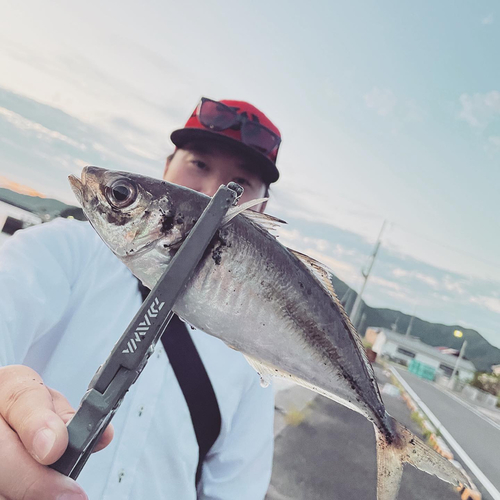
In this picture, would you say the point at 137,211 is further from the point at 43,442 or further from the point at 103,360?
the point at 103,360

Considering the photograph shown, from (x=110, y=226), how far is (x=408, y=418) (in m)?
16.0

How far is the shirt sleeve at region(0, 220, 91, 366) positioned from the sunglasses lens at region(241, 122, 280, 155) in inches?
51.8

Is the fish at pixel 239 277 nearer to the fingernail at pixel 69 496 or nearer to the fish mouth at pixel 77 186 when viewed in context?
the fish mouth at pixel 77 186

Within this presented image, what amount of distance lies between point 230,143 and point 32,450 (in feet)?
6.34

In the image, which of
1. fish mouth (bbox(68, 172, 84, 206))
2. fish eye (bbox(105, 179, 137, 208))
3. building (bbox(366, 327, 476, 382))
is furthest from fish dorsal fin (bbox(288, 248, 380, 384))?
building (bbox(366, 327, 476, 382))

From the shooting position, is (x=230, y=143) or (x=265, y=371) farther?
(x=230, y=143)

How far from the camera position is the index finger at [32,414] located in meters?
0.86

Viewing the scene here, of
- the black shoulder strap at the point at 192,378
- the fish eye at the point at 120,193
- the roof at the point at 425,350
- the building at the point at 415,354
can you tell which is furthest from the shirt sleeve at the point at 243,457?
the roof at the point at 425,350

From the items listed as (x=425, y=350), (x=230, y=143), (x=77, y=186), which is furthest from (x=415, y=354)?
(x=77, y=186)

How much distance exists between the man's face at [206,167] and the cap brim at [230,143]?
4 cm

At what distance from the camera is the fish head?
1.08m

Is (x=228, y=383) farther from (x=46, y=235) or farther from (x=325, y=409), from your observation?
(x=325, y=409)

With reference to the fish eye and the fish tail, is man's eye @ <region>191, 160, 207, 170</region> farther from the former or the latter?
the fish tail

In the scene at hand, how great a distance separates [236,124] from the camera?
8.66 ft
